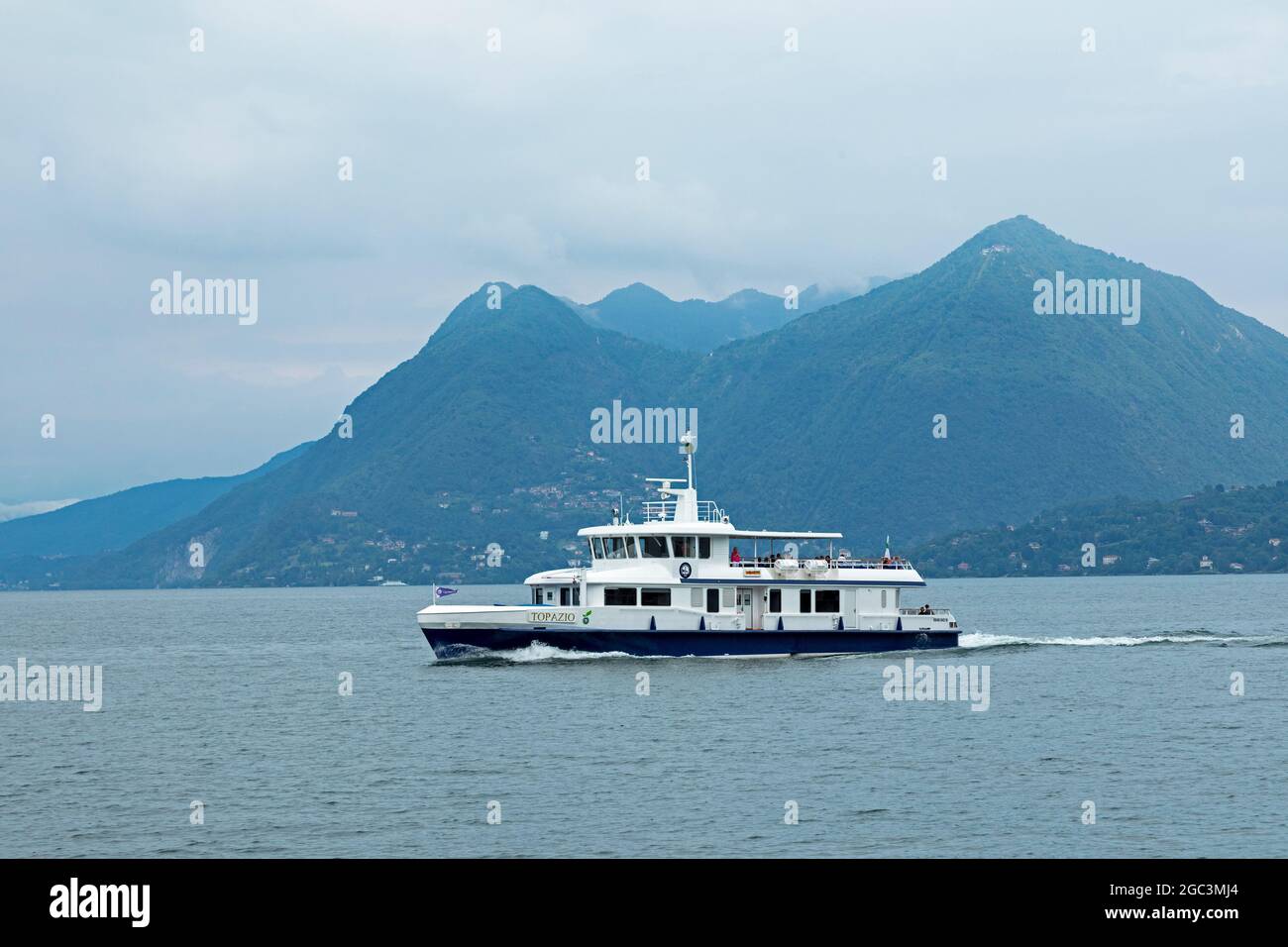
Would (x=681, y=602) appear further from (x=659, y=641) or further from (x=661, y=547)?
(x=661, y=547)

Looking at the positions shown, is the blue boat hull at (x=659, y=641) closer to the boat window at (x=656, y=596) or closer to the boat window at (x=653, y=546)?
the boat window at (x=656, y=596)

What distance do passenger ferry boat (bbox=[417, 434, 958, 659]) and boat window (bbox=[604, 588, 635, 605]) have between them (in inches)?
1.6

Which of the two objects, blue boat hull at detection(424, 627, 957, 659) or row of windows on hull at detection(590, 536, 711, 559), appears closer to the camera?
blue boat hull at detection(424, 627, 957, 659)

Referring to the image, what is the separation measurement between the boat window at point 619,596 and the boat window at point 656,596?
45 centimetres

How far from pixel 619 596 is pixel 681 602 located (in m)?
2.57

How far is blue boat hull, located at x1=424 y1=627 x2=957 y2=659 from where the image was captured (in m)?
60.3

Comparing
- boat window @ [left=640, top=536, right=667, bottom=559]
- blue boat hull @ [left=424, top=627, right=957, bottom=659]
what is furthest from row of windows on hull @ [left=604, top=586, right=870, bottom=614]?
boat window @ [left=640, top=536, right=667, bottom=559]

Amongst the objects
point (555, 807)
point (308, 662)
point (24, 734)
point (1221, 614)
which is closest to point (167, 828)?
point (555, 807)

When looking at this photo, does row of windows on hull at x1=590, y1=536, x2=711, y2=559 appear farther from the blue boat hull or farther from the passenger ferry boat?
the blue boat hull

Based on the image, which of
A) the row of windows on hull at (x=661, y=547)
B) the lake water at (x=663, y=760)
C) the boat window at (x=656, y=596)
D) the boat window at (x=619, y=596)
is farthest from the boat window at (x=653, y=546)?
the lake water at (x=663, y=760)

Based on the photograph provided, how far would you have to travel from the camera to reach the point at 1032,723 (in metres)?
48.4

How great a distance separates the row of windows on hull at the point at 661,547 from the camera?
199 ft
